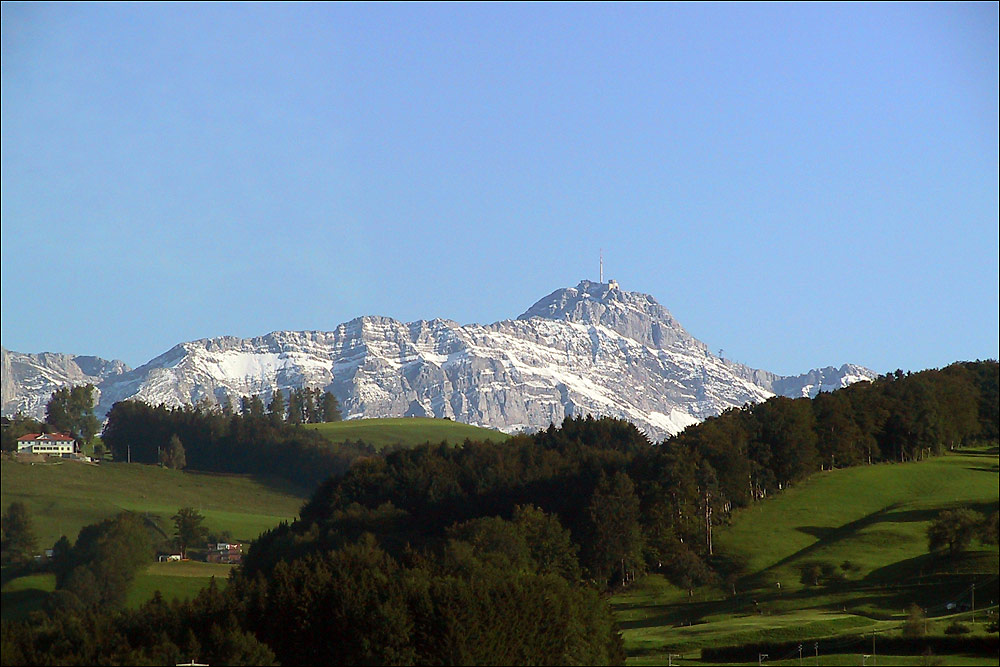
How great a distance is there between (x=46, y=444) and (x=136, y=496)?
19864 mm

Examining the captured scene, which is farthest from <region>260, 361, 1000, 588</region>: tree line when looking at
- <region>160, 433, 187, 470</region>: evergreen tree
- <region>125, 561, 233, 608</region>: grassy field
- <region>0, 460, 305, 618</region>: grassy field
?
<region>160, 433, 187, 470</region>: evergreen tree

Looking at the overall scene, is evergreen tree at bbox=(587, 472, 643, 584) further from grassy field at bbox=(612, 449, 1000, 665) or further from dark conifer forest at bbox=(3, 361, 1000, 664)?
grassy field at bbox=(612, 449, 1000, 665)

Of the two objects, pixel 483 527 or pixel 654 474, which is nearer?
pixel 483 527

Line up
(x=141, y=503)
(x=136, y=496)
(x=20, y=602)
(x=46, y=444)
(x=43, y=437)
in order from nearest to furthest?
(x=20, y=602) → (x=43, y=437) → (x=46, y=444) → (x=141, y=503) → (x=136, y=496)

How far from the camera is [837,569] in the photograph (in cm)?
10838

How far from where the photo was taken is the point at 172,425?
18588 cm

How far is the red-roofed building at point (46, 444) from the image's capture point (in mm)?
81838

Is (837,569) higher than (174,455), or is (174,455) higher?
(174,455)

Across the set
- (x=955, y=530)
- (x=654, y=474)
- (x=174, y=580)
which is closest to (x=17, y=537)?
(x=174, y=580)

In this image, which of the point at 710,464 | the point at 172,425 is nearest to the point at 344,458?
the point at 172,425

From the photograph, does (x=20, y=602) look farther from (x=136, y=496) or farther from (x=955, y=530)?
(x=955, y=530)

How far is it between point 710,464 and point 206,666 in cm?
7211

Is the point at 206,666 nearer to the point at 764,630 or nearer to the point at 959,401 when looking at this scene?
the point at 764,630

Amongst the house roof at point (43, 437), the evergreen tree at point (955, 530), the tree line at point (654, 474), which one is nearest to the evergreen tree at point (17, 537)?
the house roof at point (43, 437)
